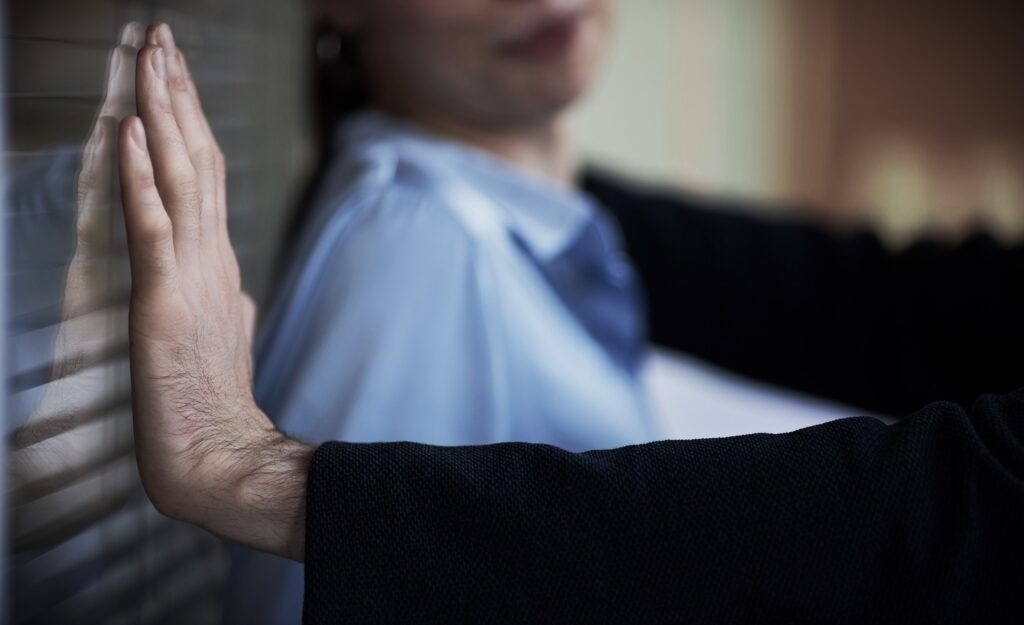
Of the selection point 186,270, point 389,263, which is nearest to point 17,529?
point 186,270

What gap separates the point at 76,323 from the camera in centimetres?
65

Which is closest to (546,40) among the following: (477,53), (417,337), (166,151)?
(477,53)

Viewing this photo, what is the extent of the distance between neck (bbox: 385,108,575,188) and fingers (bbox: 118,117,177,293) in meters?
0.78

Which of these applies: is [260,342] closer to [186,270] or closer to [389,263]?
[389,263]

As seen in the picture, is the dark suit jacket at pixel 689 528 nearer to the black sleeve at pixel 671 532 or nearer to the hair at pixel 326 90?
the black sleeve at pixel 671 532

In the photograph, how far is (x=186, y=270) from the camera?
577 mm

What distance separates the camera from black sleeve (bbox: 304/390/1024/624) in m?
0.55

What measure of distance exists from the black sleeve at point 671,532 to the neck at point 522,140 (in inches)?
31.9

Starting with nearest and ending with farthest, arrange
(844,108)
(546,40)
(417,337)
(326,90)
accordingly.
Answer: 1. (417,337)
2. (546,40)
3. (326,90)
4. (844,108)

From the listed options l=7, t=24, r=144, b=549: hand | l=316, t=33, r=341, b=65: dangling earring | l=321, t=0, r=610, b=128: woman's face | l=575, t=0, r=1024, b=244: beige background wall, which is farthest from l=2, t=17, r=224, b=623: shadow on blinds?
l=575, t=0, r=1024, b=244: beige background wall

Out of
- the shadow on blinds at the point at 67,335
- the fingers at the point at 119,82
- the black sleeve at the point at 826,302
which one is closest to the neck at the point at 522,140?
the black sleeve at the point at 826,302

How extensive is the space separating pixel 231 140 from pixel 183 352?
0.63 meters

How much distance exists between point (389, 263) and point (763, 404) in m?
0.86

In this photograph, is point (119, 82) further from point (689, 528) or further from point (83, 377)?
point (689, 528)
